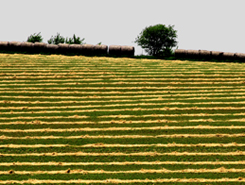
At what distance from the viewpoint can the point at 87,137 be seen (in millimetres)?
8648

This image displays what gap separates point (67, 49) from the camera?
18.3 metres

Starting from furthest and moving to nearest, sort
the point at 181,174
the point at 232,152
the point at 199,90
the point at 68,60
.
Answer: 1. the point at 68,60
2. the point at 199,90
3. the point at 232,152
4. the point at 181,174

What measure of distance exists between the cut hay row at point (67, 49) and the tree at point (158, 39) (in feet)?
121

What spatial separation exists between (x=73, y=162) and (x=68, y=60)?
971cm

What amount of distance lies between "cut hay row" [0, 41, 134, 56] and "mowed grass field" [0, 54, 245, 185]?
13.2 ft

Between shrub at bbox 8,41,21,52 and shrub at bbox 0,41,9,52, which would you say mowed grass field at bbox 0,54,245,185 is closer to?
shrub at bbox 8,41,21,52

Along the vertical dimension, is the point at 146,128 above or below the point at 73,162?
above

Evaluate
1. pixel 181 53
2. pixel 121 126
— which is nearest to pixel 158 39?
pixel 181 53

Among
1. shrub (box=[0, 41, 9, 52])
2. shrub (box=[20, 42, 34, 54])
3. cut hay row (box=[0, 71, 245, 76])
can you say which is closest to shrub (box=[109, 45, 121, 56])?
cut hay row (box=[0, 71, 245, 76])

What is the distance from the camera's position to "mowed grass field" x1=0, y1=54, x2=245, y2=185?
7328 millimetres

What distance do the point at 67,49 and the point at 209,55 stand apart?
9419 millimetres

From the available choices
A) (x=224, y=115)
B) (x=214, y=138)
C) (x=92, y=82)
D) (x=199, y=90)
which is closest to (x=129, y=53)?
(x=92, y=82)

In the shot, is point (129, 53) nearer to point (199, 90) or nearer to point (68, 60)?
point (68, 60)

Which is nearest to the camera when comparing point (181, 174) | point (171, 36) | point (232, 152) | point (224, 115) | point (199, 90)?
point (181, 174)
